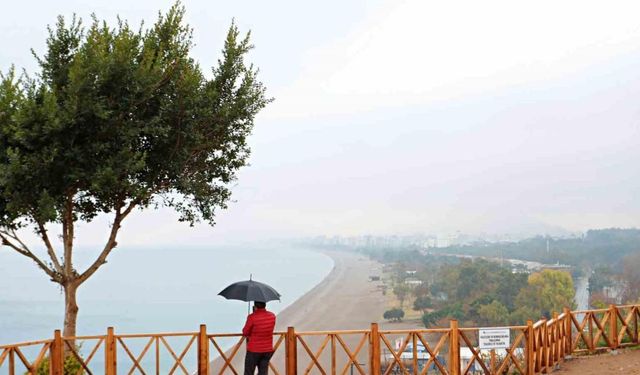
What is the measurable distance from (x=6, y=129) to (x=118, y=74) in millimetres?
2096

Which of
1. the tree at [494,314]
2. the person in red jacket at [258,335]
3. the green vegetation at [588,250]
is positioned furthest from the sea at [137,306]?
the person in red jacket at [258,335]

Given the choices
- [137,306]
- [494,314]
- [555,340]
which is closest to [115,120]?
[555,340]

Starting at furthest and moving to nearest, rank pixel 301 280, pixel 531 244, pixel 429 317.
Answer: pixel 531 244
pixel 301 280
pixel 429 317

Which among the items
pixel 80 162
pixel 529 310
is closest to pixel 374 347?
pixel 80 162

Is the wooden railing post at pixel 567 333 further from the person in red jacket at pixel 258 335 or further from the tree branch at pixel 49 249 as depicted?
the tree branch at pixel 49 249

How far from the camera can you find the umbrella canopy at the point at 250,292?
1002cm

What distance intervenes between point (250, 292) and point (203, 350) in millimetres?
1533

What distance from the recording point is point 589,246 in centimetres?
16950

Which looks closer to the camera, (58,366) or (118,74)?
(58,366)

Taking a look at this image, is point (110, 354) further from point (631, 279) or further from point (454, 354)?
point (631, 279)

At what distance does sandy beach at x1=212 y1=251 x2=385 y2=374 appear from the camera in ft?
240

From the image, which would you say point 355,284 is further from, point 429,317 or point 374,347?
point 374,347

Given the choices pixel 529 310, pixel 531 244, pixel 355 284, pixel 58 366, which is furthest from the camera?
pixel 531 244

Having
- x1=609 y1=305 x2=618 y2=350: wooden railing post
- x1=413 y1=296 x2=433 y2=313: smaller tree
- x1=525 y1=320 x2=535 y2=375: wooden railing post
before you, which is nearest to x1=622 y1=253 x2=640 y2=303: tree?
x1=413 y1=296 x2=433 y2=313: smaller tree
